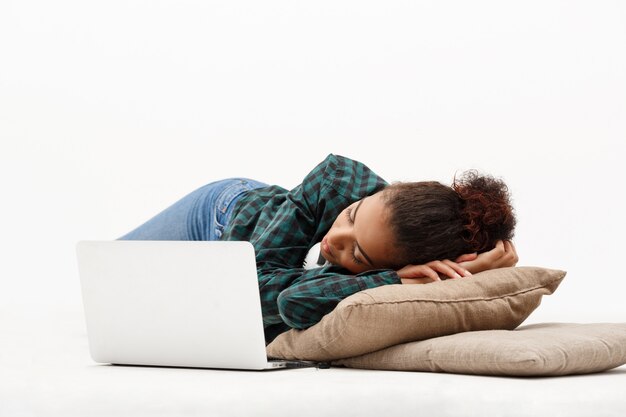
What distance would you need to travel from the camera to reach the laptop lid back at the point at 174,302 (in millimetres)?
1962

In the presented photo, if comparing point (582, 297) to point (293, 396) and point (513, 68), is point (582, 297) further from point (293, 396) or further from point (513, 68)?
point (293, 396)

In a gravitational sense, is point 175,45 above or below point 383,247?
above

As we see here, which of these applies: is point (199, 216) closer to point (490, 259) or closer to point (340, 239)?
point (340, 239)

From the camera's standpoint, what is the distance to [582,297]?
389 centimetres

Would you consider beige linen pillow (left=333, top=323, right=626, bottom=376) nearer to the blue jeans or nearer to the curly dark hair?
the curly dark hair

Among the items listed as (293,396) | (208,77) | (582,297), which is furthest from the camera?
(208,77)

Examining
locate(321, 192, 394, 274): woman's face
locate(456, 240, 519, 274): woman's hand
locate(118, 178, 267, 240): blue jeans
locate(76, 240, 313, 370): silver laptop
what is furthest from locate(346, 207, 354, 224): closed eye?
locate(118, 178, 267, 240): blue jeans

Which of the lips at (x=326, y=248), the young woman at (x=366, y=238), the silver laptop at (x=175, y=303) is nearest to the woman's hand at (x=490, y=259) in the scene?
the young woman at (x=366, y=238)

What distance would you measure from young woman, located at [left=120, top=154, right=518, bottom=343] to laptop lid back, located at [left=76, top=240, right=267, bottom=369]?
192 mm

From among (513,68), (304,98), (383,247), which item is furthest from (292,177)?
(383,247)

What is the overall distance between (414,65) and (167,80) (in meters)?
1.20

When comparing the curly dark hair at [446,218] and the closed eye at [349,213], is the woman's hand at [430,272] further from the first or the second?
the closed eye at [349,213]

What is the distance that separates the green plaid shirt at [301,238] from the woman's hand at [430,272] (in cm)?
3

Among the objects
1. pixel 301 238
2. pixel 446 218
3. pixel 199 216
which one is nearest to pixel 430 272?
pixel 446 218
